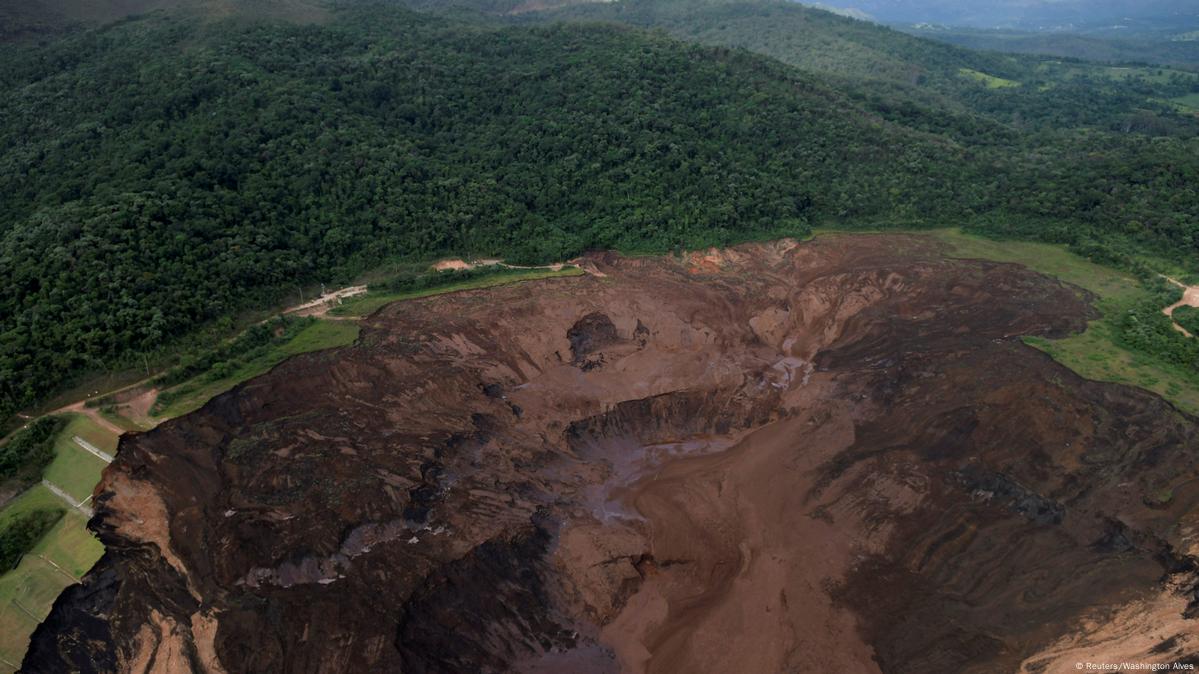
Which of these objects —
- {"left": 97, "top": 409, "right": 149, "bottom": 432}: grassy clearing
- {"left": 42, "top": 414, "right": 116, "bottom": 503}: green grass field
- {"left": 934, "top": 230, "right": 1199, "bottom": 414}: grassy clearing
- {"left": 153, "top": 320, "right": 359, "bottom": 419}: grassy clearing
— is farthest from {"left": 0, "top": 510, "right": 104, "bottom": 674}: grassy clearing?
{"left": 934, "top": 230, "right": 1199, "bottom": 414}: grassy clearing

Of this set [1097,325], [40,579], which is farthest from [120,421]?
[1097,325]

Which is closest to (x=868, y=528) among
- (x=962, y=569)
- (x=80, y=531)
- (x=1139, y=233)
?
(x=962, y=569)

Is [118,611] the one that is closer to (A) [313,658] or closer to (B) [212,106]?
(A) [313,658]

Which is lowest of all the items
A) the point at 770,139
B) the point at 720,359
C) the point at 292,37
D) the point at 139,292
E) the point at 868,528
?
the point at 868,528

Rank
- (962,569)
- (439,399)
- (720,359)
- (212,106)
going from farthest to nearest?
(212,106)
(720,359)
(439,399)
(962,569)

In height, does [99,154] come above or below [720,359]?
above

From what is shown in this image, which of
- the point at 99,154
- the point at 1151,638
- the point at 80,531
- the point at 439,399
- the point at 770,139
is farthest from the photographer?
the point at 770,139

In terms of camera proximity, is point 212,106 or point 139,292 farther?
point 212,106
